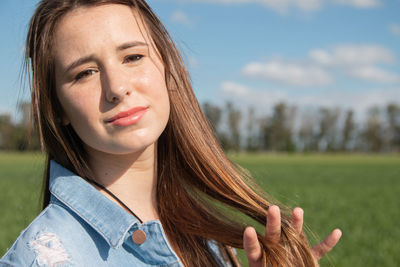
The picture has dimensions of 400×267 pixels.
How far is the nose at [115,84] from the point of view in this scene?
152cm

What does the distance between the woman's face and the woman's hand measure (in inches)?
20.7

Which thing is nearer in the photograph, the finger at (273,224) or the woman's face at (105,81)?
the finger at (273,224)

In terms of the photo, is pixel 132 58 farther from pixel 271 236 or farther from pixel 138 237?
pixel 271 236

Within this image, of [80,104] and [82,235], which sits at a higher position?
[80,104]

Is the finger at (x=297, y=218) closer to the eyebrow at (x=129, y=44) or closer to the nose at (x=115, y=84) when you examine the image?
the nose at (x=115, y=84)

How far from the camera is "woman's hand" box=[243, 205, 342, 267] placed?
1.38 meters

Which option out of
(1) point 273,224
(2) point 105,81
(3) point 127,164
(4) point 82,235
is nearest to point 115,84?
(2) point 105,81

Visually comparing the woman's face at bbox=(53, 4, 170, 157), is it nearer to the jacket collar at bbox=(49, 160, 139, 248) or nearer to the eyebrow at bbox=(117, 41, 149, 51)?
the eyebrow at bbox=(117, 41, 149, 51)

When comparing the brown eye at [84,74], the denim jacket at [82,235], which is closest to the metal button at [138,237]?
the denim jacket at [82,235]

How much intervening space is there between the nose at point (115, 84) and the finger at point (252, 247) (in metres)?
0.66

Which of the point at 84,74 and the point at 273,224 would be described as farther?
the point at 84,74

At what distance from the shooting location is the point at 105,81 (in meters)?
1.54

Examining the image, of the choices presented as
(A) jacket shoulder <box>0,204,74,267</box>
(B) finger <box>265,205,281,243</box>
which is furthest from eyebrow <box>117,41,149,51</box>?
(B) finger <box>265,205,281,243</box>

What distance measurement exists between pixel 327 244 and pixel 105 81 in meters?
1.06
